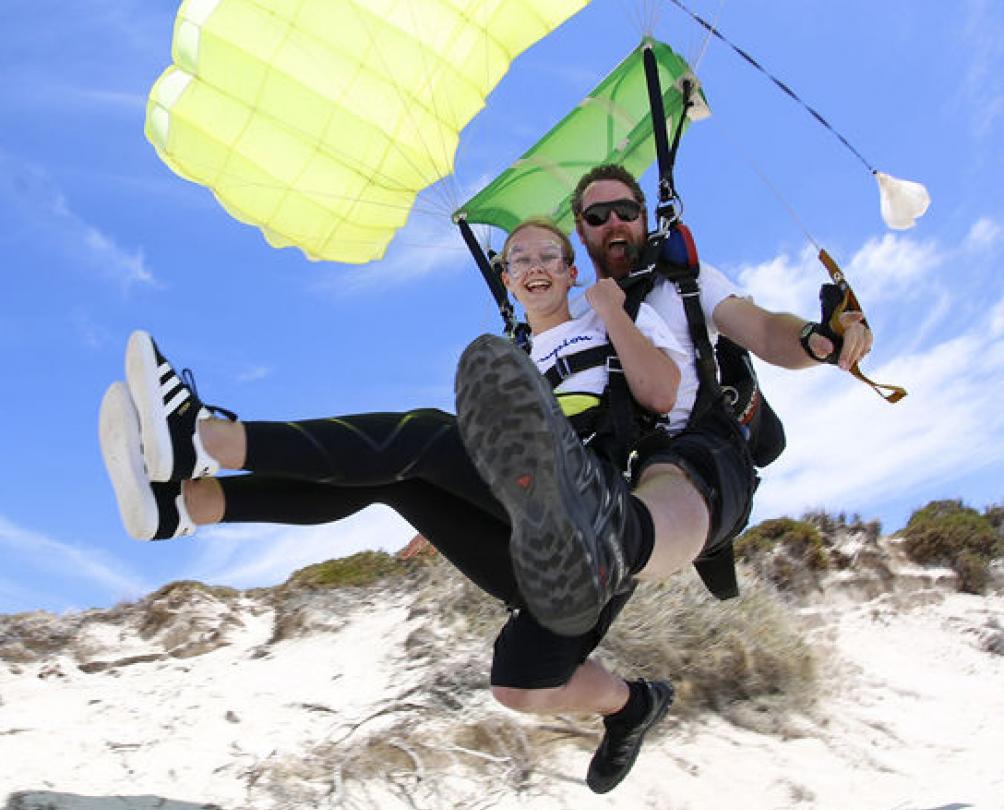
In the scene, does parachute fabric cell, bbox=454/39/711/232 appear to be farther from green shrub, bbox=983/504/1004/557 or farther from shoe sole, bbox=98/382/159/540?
green shrub, bbox=983/504/1004/557

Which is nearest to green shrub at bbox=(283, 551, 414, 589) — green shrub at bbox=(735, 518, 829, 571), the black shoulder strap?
green shrub at bbox=(735, 518, 829, 571)

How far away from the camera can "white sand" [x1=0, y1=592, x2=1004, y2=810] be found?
4852 millimetres

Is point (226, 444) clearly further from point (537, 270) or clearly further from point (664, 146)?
point (664, 146)

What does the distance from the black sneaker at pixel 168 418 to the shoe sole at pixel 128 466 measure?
0.03 metres

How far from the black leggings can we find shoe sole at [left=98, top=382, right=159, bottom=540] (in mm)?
→ 235

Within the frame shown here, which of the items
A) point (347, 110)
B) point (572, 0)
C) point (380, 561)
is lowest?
point (380, 561)

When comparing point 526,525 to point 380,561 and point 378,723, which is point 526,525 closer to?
point 378,723

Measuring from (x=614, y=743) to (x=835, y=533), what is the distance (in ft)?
24.2

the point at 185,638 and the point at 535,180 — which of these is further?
the point at 185,638

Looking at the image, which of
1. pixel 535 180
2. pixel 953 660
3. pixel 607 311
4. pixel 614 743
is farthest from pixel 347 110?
pixel 953 660

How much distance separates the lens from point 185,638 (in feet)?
24.0

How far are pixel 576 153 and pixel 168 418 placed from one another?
450cm

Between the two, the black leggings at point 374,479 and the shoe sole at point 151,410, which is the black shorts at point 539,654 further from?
the shoe sole at point 151,410

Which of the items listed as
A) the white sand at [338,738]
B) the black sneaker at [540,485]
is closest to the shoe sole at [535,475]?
Result: the black sneaker at [540,485]
